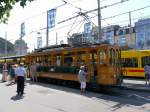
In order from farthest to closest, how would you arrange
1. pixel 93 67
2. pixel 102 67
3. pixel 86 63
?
pixel 86 63
pixel 93 67
pixel 102 67

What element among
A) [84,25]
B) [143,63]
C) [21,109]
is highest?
[84,25]

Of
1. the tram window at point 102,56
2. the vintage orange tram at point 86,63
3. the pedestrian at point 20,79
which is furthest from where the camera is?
the tram window at point 102,56

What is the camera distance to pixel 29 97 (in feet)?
60.0

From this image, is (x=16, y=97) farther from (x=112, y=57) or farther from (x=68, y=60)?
(x=68, y=60)

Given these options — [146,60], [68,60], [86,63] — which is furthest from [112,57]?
[146,60]

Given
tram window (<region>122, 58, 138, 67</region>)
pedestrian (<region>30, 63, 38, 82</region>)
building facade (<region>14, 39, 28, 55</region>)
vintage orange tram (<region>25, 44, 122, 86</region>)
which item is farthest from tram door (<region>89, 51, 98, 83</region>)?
building facade (<region>14, 39, 28, 55</region>)

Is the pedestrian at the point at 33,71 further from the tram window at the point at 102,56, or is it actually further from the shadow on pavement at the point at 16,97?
the shadow on pavement at the point at 16,97

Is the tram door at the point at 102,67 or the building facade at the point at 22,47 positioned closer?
the tram door at the point at 102,67

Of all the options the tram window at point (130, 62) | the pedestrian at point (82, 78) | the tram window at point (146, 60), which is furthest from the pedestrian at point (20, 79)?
the tram window at point (130, 62)

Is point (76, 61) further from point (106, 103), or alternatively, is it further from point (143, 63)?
point (143, 63)

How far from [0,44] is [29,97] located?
112247mm

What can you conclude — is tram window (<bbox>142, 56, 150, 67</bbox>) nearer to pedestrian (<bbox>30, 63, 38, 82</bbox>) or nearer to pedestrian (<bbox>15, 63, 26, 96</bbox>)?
pedestrian (<bbox>30, 63, 38, 82</bbox>)

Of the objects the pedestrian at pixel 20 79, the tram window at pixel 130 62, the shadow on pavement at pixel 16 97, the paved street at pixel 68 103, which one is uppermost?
the tram window at pixel 130 62

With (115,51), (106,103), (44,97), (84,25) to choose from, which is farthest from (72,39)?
(106,103)
